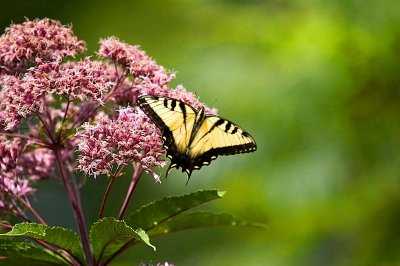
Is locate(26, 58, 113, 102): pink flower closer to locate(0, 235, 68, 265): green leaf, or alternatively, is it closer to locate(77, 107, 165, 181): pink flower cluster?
locate(77, 107, 165, 181): pink flower cluster

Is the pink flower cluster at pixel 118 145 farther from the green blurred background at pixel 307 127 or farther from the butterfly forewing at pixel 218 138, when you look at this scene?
the green blurred background at pixel 307 127

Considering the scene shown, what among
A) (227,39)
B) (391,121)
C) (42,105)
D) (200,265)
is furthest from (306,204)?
(42,105)

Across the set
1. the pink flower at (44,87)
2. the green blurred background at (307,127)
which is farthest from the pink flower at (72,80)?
the green blurred background at (307,127)

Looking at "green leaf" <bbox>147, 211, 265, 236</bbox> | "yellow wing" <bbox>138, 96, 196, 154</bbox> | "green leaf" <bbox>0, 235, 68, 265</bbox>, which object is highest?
"yellow wing" <bbox>138, 96, 196, 154</bbox>

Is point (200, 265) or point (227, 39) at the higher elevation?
point (227, 39)

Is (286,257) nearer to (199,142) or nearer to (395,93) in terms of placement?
(395,93)

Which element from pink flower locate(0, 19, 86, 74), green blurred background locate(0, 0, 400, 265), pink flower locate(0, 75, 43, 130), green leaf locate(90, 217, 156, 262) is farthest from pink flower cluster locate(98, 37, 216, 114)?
green blurred background locate(0, 0, 400, 265)
